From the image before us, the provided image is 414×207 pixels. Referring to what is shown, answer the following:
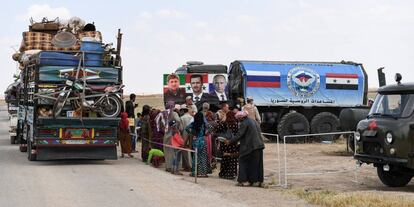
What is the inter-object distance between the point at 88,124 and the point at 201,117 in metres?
3.50

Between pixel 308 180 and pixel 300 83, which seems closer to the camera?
pixel 308 180

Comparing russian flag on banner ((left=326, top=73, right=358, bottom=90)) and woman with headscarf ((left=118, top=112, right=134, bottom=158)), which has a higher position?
russian flag on banner ((left=326, top=73, right=358, bottom=90))

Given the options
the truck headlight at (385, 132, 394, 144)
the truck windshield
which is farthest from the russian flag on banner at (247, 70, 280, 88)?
the truck headlight at (385, 132, 394, 144)

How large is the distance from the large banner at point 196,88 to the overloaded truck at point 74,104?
587cm

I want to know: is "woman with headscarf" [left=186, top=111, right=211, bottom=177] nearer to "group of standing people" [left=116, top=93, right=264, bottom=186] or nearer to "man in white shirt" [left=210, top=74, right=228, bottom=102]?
"group of standing people" [left=116, top=93, right=264, bottom=186]

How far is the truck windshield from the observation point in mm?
13039

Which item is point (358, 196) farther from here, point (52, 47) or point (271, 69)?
point (271, 69)

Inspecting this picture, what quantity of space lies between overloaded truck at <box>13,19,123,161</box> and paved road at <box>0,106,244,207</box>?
48cm

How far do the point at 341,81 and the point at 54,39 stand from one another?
1220 centimetres

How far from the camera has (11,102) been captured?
2673 cm

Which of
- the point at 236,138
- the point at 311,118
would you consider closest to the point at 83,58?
the point at 236,138

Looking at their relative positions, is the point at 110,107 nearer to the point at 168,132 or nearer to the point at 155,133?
the point at 155,133

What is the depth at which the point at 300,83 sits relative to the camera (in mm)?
26344

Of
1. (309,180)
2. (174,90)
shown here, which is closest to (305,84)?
(174,90)
